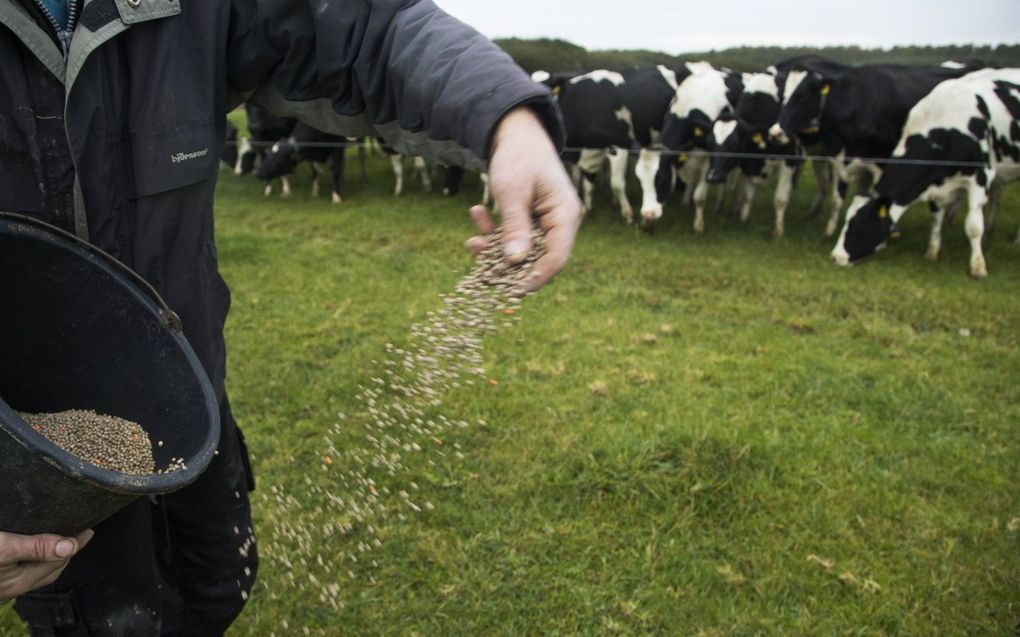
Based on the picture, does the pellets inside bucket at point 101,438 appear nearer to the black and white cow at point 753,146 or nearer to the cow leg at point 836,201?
the black and white cow at point 753,146

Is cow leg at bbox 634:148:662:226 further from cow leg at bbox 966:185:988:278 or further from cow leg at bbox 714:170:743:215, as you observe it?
cow leg at bbox 966:185:988:278

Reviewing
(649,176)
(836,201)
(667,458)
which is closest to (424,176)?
(649,176)

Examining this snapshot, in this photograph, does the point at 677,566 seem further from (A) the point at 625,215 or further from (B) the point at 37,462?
(A) the point at 625,215

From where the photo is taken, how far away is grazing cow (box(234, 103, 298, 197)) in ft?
34.6

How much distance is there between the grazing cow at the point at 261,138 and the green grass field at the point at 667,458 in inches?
194

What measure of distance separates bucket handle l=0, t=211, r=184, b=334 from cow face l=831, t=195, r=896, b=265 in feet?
20.6

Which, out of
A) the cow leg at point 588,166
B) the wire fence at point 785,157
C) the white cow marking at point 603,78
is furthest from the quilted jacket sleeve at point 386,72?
the white cow marking at point 603,78

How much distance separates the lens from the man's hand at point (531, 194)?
3.80 ft

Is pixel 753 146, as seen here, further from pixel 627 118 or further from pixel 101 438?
pixel 101 438

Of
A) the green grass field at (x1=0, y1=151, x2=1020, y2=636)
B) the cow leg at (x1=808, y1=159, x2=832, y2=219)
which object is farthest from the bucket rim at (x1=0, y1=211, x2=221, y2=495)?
the cow leg at (x1=808, y1=159, x2=832, y2=219)

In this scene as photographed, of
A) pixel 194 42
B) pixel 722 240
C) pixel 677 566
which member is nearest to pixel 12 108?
pixel 194 42

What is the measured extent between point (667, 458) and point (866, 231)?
4383 mm

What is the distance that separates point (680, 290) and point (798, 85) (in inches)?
127

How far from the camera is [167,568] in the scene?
6.18 feet
